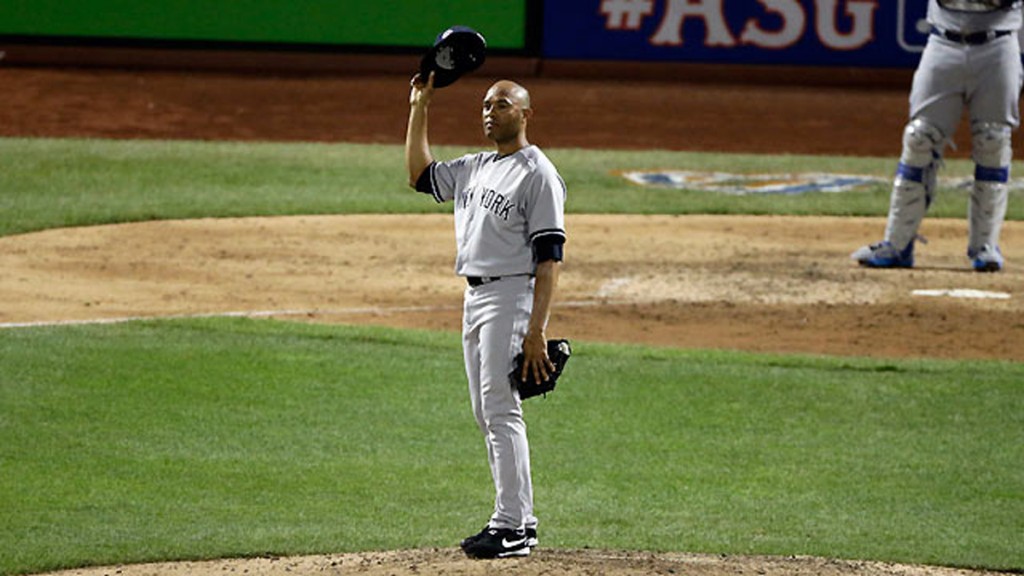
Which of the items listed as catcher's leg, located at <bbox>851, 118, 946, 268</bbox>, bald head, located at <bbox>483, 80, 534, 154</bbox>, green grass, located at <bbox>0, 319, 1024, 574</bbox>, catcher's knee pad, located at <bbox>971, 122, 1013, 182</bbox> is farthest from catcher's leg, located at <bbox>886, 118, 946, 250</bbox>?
bald head, located at <bbox>483, 80, 534, 154</bbox>

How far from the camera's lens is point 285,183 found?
17.7m

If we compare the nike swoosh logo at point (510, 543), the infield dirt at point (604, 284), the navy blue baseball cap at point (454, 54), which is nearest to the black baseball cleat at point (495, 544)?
the nike swoosh logo at point (510, 543)

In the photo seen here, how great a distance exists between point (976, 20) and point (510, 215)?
24.2ft

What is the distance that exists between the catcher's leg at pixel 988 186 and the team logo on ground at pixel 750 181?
4132 millimetres

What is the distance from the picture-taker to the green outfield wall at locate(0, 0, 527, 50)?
76.9 ft

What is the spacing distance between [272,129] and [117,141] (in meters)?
1.97

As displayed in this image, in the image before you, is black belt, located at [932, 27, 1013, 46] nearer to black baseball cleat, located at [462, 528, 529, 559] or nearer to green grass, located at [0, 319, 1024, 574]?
green grass, located at [0, 319, 1024, 574]

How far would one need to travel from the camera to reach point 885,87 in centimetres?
2458

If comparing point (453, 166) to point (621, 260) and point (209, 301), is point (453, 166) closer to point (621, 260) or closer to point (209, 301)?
point (209, 301)

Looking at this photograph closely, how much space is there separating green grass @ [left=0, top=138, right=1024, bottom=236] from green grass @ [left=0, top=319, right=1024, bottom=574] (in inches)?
186

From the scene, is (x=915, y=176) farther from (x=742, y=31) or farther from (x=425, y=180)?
(x=742, y=31)

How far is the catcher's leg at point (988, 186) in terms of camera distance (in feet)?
43.9

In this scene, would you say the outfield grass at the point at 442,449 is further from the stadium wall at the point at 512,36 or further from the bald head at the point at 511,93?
the stadium wall at the point at 512,36

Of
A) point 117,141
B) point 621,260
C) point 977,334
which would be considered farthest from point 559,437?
point 117,141
